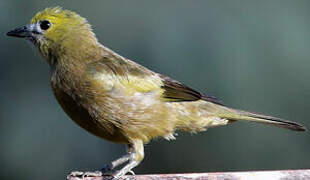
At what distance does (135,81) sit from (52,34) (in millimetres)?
1023

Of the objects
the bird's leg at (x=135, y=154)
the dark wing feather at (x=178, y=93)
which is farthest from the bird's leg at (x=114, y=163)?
the dark wing feather at (x=178, y=93)

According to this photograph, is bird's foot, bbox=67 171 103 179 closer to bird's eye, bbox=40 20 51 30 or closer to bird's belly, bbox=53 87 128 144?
bird's belly, bbox=53 87 128 144

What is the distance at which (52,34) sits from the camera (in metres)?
7.23

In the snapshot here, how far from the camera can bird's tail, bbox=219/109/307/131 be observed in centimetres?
714

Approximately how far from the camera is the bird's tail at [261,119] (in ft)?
23.4

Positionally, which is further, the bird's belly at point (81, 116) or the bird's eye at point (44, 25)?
the bird's eye at point (44, 25)

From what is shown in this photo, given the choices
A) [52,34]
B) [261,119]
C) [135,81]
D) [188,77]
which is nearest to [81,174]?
[135,81]

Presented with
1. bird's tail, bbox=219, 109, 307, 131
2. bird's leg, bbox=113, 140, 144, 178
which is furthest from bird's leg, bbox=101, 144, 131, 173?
bird's tail, bbox=219, 109, 307, 131

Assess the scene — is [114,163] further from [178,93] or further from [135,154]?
[178,93]

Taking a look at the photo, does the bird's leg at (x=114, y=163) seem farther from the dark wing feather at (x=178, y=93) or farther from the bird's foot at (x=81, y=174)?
the dark wing feather at (x=178, y=93)

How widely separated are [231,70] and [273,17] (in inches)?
39.9

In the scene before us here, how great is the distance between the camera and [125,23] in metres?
8.80

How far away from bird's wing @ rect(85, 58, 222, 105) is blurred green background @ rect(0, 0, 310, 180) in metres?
1.03

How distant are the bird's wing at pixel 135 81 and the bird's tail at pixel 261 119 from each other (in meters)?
0.20
